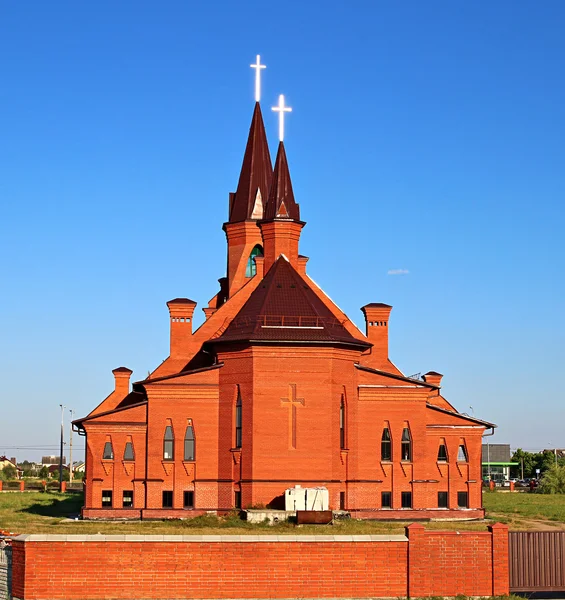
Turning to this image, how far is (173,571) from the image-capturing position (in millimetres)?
20672

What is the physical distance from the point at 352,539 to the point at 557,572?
509 cm

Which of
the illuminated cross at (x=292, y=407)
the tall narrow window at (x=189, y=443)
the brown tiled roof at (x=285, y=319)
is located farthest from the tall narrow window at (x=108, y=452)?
the illuminated cross at (x=292, y=407)

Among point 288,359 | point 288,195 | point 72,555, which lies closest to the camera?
point 72,555

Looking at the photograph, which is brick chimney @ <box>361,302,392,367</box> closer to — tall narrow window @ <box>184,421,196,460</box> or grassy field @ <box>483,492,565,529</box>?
grassy field @ <box>483,492,565,529</box>

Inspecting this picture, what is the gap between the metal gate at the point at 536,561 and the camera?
22297 millimetres

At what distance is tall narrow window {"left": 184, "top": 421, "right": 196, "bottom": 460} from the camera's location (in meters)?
43.6

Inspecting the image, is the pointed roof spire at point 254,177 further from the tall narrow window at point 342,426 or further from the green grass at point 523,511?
the green grass at point 523,511

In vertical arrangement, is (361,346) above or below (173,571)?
above

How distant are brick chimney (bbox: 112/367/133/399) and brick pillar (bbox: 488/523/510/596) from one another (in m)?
40.3

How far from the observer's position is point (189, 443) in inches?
1720

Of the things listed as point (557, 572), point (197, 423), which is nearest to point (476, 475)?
point (197, 423)

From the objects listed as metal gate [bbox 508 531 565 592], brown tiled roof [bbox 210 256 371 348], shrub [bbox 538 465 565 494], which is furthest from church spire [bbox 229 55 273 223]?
shrub [bbox 538 465 565 494]

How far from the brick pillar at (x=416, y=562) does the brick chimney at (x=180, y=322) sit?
29.5 metres

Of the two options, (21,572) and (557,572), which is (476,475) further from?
(21,572)
